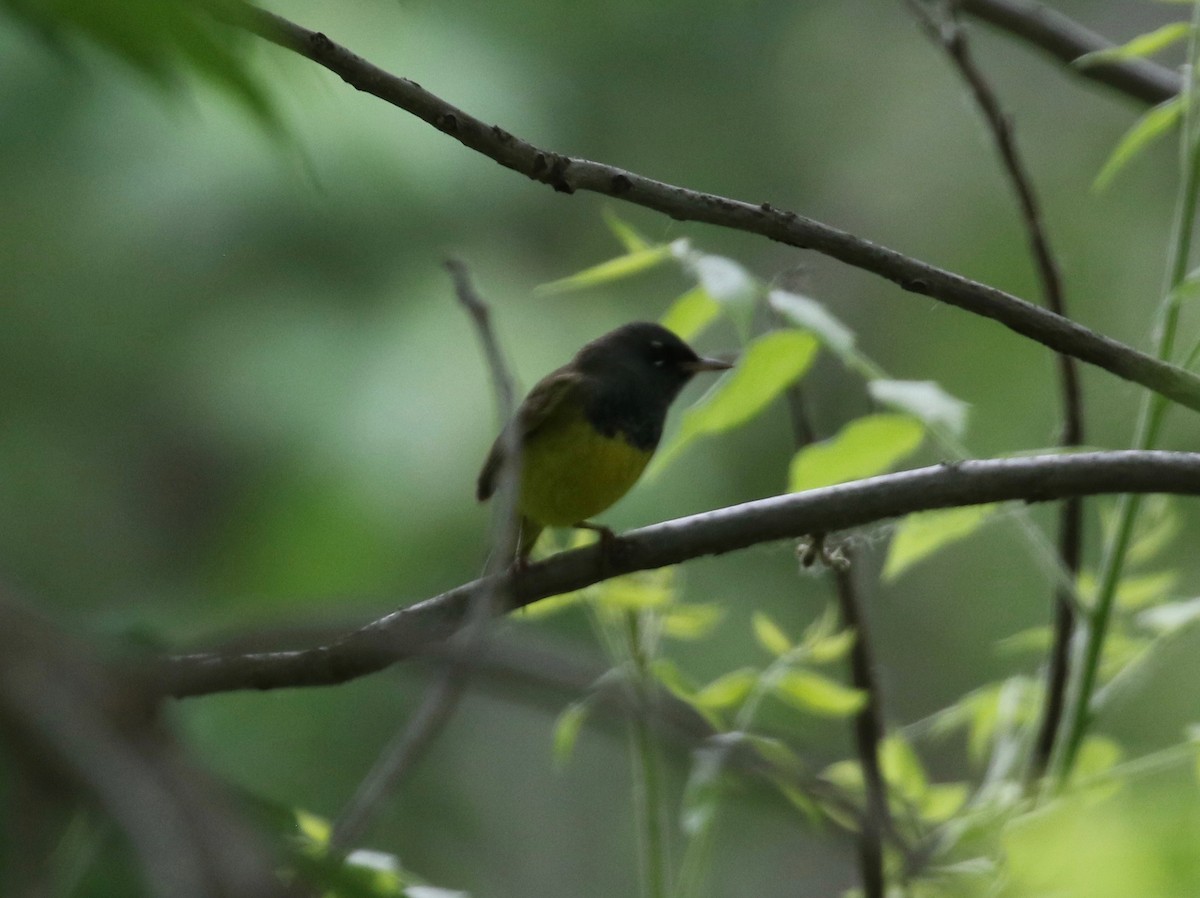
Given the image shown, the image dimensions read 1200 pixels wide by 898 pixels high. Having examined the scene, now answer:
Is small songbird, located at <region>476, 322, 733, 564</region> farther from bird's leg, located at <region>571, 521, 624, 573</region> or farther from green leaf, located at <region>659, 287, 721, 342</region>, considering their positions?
bird's leg, located at <region>571, 521, 624, 573</region>

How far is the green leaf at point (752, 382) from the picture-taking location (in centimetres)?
174

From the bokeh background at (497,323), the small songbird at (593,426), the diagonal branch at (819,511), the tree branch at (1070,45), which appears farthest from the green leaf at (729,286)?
the bokeh background at (497,323)

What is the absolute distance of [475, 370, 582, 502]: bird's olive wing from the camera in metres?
2.97

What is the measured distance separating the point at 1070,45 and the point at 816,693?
183 cm

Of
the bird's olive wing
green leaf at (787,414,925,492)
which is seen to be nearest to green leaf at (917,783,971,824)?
green leaf at (787,414,925,492)

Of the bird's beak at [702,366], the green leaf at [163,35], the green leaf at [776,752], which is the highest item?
the bird's beak at [702,366]

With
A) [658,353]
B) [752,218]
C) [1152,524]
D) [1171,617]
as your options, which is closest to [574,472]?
[658,353]

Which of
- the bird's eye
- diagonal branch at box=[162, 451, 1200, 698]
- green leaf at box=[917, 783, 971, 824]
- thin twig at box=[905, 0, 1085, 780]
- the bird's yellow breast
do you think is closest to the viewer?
diagonal branch at box=[162, 451, 1200, 698]

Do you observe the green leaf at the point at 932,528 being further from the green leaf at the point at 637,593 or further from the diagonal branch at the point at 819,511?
the green leaf at the point at 637,593

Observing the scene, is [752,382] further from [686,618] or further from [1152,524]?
[1152,524]

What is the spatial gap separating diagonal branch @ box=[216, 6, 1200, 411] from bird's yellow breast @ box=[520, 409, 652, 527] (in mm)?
1419

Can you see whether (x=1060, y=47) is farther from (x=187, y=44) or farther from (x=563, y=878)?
(x=563, y=878)

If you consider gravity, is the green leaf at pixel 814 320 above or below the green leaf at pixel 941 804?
above

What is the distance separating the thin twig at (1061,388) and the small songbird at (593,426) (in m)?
0.97
